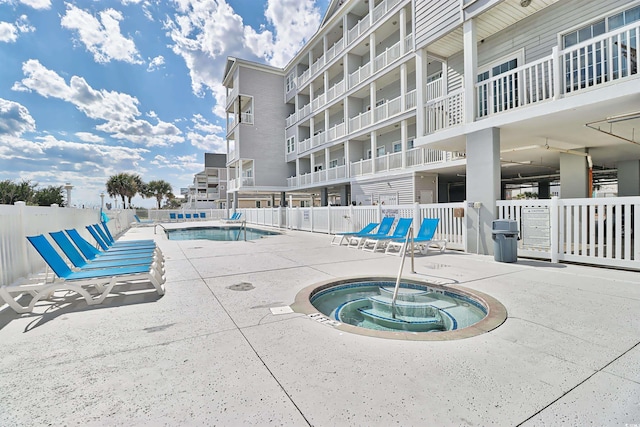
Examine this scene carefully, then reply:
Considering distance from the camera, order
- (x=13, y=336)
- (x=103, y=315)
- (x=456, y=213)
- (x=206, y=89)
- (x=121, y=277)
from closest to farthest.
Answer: (x=13, y=336) → (x=103, y=315) → (x=121, y=277) → (x=456, y=213) → (x=206, y=89)

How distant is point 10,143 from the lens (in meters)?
37.2

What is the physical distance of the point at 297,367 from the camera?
2.57 metres

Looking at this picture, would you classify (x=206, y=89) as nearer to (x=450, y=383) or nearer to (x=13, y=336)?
(x=13, y=336)

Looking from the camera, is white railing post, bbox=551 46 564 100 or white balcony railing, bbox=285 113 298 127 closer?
white railing post, bbox=551 46 564 100

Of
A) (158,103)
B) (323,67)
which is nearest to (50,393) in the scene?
(323,67)

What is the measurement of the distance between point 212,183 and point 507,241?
64841mm

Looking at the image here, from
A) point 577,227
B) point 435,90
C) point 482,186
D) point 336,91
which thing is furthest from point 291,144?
point 577,227

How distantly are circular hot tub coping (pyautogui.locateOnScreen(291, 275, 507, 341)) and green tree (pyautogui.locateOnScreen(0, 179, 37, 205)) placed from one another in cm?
3651

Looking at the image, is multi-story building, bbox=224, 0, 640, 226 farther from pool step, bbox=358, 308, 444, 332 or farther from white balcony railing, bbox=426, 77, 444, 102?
pool step, bbox=358, 308, 444, 332

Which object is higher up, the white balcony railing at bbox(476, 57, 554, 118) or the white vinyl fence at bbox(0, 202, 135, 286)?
the white balcony railing at bbox(476, 57, 554, 118)

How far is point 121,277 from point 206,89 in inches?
1375

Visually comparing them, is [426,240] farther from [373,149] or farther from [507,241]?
[373,149]

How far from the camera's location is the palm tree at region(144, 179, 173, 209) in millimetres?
59688

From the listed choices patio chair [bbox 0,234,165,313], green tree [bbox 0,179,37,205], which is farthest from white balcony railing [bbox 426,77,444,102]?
green tree [bbox 0,179,37,205]
